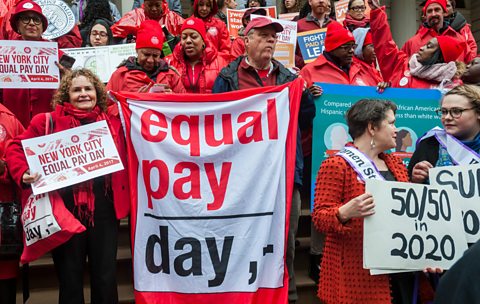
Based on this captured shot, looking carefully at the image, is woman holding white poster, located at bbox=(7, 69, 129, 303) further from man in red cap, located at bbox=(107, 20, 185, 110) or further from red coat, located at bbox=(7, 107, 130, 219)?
man in red cap, located at bbox=(107, 20, 185, 110)

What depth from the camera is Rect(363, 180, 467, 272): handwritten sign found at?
3.16 m

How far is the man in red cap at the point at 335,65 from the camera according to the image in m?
5.36

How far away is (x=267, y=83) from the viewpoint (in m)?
4.64

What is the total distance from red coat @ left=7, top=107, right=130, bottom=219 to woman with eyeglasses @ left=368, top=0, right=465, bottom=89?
3116 mm

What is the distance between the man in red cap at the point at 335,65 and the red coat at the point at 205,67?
838 mm

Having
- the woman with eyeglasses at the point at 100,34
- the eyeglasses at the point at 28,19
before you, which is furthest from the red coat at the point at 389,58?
A: the eyeglasses at the point at 28,19

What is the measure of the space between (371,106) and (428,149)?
50 cm

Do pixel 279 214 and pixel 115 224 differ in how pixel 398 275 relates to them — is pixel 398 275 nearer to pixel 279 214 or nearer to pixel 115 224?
pixel 279 214

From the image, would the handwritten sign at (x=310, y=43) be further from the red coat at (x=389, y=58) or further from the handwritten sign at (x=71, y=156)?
the handwritten sign at (x=71, y=156)

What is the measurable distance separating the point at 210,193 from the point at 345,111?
1.85 meters

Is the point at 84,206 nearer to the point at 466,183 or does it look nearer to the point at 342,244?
the point at 342,244

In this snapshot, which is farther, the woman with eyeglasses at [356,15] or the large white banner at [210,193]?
the woman with eyeglasses at [356,15]

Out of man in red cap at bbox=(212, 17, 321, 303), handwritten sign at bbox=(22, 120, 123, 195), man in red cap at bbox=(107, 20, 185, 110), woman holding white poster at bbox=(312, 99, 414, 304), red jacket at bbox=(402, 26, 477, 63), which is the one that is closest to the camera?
woman holding white poster at bbox=(312, 99, 414, 304)

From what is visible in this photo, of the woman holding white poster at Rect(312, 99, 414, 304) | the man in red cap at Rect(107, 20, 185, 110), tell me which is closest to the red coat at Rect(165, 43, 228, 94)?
the man in red cap at Rect(107, 20, 185, 110)
